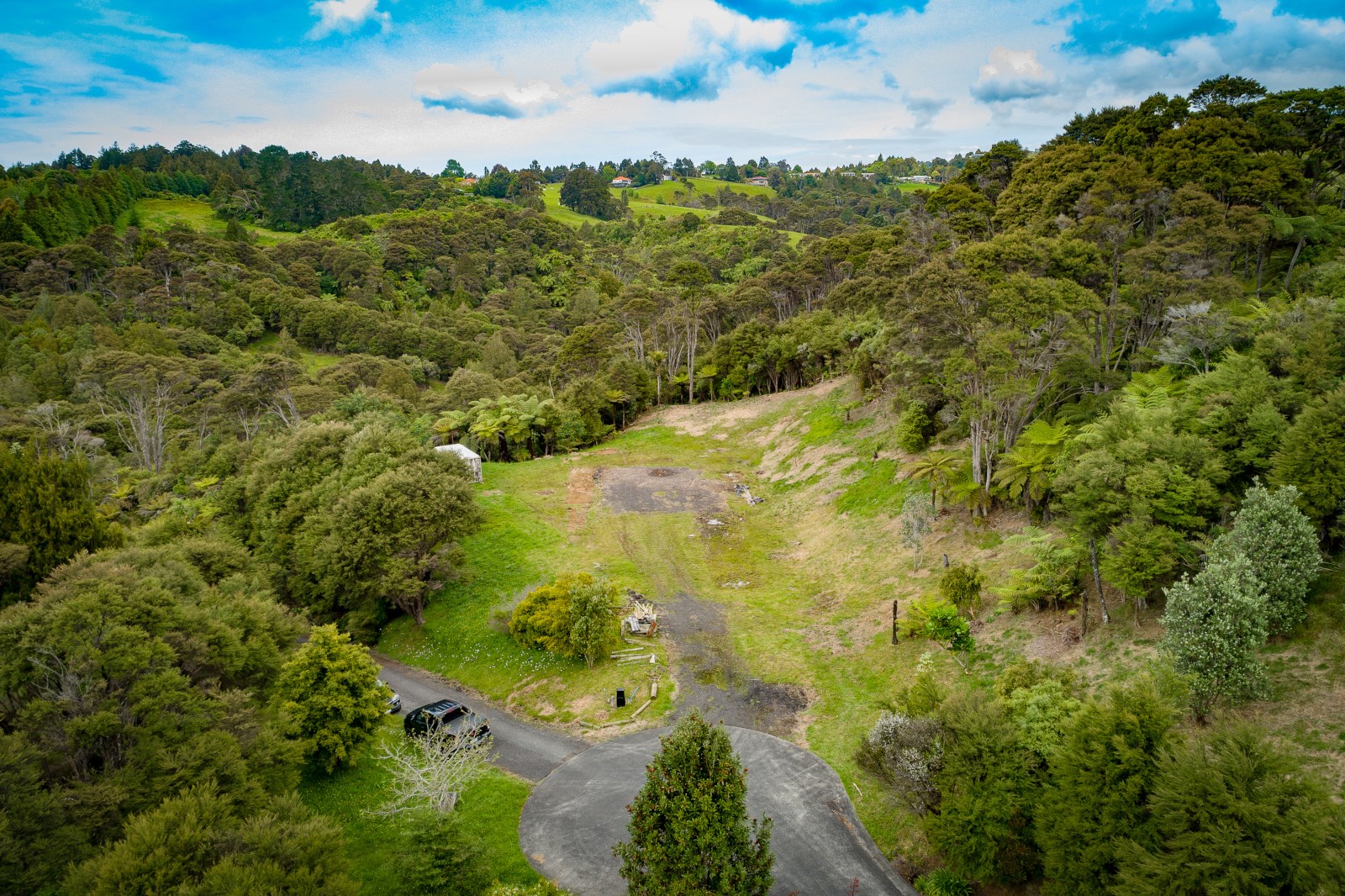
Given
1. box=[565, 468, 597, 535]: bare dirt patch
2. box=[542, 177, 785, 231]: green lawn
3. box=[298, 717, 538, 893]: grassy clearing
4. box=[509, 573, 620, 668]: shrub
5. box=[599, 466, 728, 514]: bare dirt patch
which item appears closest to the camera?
box=[298, 717, 538, 893]: grassy clearing

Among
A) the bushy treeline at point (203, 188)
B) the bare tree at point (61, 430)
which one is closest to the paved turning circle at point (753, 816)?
the bare tree at point (61, 430)

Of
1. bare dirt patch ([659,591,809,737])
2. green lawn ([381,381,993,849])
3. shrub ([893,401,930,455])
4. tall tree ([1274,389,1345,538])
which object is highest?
tall tree ([1274,389,1345,538])

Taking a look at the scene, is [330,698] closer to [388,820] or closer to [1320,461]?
[388,820]

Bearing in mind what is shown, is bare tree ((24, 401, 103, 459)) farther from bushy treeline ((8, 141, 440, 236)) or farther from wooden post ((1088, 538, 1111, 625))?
wooden post ((1088, 538, 1111, 625))

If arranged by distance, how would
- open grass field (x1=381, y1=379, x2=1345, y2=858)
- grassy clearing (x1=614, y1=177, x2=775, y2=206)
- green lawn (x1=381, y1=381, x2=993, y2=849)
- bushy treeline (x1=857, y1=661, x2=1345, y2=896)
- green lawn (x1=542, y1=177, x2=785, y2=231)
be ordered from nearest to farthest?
bushy treeline (x1=857, y1=661, x2=1345, y2=896) → open grass field (x1=381, y1=379, x2=1345, y2=858) → green lawn (x1=381, y1=381, x2=993, y2=849) → green lawn (x1=542, y1=177, x2=785, y2=231) → grassy clearing (x1=614, y1=177, x2=775, y2=206)

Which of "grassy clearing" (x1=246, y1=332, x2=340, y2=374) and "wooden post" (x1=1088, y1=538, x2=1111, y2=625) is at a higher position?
"grassy clearing" (x1=246, y1=332, x2=340, y2=374)

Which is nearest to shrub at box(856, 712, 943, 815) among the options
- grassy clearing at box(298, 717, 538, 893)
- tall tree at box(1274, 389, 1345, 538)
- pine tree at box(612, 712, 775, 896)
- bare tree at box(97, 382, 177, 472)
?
pine tree at box(612, 712, 775, 896)

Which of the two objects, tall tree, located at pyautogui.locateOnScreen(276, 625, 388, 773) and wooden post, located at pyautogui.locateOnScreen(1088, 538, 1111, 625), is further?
tall tree, located at pyautogui.locateOnScreen(276, 625, 388, 773)
